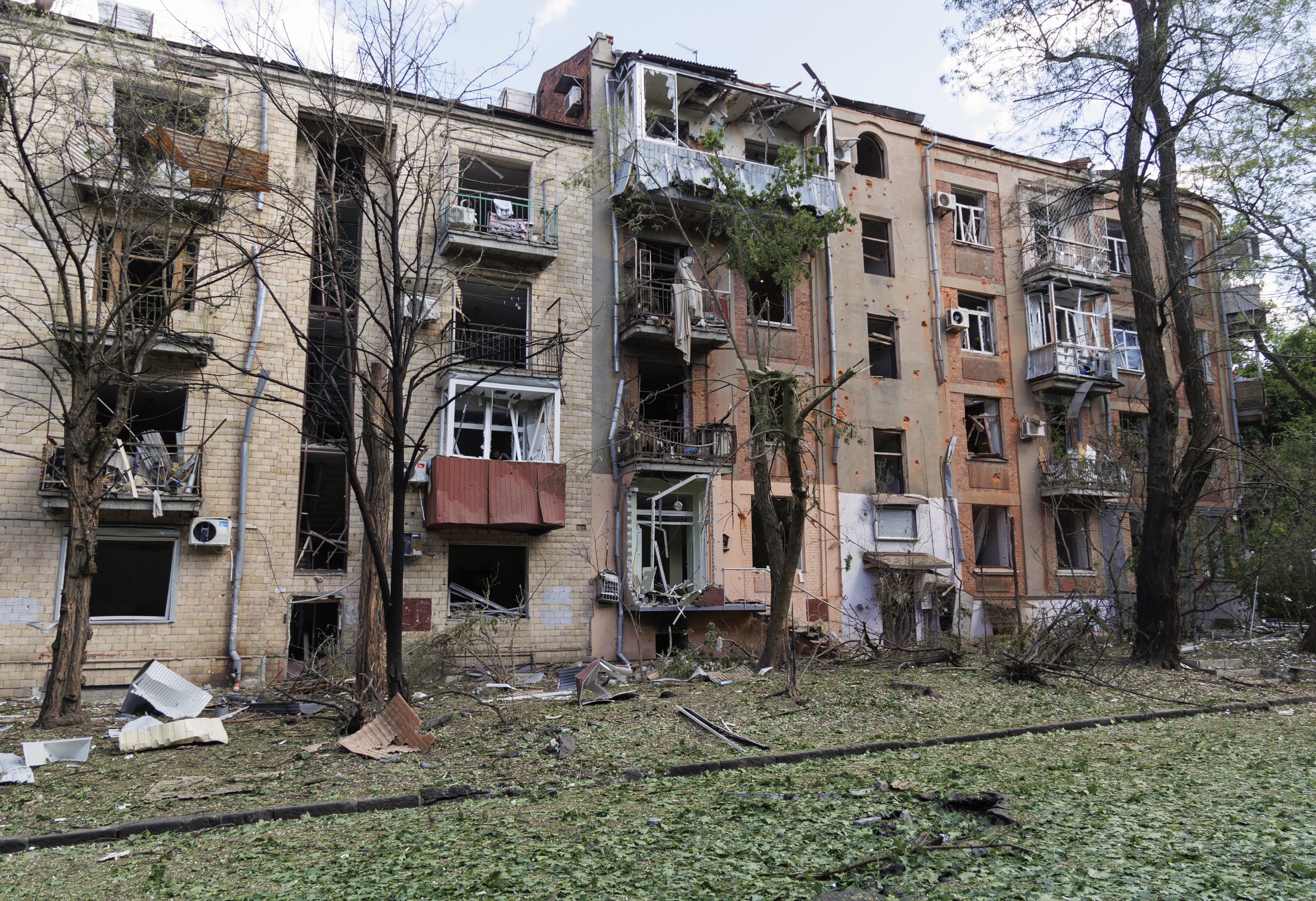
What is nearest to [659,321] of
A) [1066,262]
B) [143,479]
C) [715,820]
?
[143,479]

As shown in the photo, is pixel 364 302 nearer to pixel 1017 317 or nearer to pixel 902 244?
pixel 902 244

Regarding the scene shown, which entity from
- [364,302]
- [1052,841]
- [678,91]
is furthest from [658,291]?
[1052,841]

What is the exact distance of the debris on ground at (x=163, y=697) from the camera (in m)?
11.4

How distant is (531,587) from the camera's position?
18.9 metres

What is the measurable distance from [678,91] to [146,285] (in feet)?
48.8

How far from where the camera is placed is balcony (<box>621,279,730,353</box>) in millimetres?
20031

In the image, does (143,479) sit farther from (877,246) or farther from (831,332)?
(877,246)

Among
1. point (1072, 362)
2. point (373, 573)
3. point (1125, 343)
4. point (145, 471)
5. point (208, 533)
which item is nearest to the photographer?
point (373, 573)

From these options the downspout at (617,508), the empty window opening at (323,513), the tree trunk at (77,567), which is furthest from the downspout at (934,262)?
the tree trunk at (77,567)

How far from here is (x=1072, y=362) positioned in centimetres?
2511

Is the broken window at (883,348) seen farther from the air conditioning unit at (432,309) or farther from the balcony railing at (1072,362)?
the air conditioning unit at (432,309)

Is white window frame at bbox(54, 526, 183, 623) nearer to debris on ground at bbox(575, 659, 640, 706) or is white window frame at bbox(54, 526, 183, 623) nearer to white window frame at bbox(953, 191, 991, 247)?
debris on ground at bbox(575, 659, 640, 706)

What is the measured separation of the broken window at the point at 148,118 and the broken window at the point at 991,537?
69.3 feet

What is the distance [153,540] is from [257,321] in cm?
470
